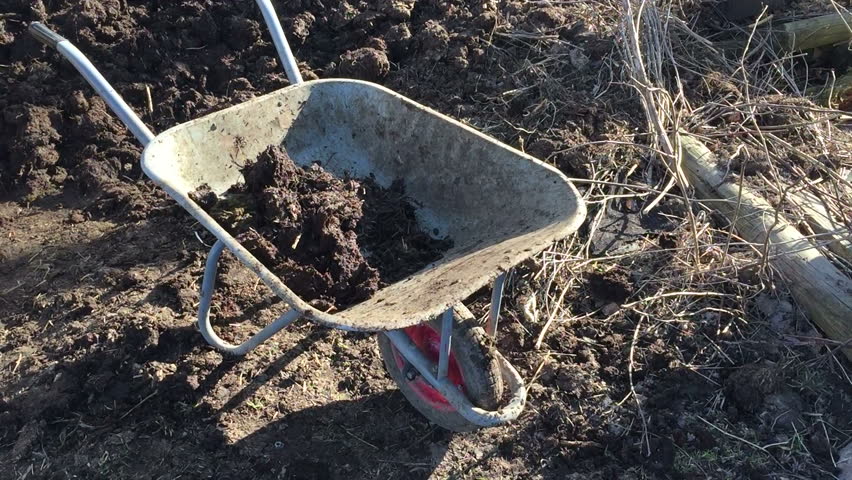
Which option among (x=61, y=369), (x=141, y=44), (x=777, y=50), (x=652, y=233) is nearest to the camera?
(x=61, y=369)

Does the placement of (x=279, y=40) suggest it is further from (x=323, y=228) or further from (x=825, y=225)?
(x=825, y=225)

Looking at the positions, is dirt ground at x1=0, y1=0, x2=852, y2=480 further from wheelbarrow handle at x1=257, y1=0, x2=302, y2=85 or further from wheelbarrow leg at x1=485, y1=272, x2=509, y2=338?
wheelbarrow handle at x1=257, y1=0, x2=302, y2=85

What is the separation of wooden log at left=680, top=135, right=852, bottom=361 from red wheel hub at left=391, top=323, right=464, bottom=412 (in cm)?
162

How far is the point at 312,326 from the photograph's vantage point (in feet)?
10.6

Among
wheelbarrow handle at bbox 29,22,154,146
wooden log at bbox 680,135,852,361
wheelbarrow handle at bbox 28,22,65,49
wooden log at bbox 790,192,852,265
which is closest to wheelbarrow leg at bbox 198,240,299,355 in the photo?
wheelbarrow handle at bbox 29,22,154,146

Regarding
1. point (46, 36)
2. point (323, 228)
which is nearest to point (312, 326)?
point (323, 228)

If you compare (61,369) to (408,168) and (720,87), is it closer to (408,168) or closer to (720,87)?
(408,168)

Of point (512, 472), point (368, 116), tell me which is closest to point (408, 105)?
point (368, 116)

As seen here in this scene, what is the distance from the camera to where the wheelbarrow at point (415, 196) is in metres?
2.18

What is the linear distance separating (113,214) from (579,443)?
109 inches

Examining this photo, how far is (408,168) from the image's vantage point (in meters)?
2.95

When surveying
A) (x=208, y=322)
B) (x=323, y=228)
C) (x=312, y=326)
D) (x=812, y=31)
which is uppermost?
(x=323, y=228)

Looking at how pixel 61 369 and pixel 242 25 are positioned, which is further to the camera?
pixel 242 25

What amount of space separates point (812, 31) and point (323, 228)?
411cm
